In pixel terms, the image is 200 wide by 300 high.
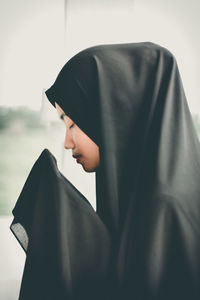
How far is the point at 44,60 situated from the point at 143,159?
752mm

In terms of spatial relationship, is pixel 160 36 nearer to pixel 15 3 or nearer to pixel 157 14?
pixel 157 14

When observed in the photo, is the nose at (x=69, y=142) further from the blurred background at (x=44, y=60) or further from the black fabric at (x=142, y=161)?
the blurred background at (x=44, y=60)

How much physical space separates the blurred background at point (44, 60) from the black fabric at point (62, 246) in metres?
0.53

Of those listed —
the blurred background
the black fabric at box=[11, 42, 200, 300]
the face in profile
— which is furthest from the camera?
the blurred background

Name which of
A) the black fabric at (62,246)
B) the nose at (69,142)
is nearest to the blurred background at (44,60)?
the nose at (69,142)

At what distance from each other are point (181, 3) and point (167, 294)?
1.20m

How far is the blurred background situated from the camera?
1.25m

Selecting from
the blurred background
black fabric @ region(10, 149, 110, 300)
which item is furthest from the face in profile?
the blurred background

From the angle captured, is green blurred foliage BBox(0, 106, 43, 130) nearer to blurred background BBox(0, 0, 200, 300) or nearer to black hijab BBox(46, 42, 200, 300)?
blurred background BBox(0, 0, 200, 300)

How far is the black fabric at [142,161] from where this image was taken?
62 centimetres

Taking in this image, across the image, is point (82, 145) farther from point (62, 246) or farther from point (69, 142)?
point (62, 246)

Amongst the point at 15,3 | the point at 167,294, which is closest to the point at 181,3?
the point at 15,3

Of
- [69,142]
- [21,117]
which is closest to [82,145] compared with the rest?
[69,142]

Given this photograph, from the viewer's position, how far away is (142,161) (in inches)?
27.4
